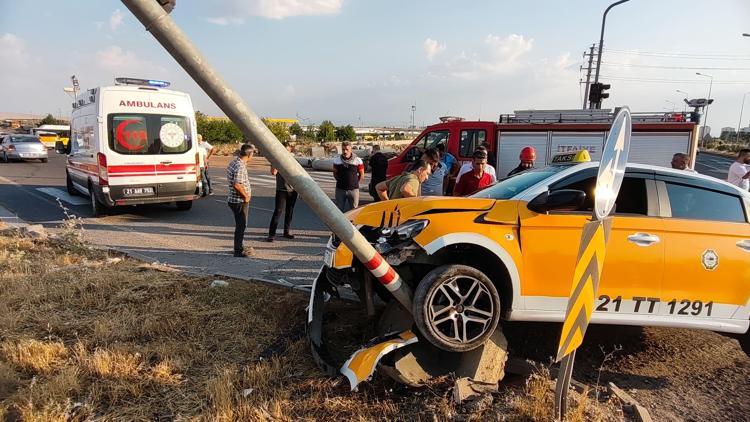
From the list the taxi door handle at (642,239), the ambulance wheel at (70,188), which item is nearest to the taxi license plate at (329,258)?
the taxi door handle at (642,239)

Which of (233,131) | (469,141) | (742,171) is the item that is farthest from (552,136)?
(233,131)

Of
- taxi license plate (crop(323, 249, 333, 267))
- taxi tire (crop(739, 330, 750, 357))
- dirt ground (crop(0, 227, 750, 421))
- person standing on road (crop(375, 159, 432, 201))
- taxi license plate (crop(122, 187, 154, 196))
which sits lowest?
dirt ground (crop(0, 227, 750, 421))

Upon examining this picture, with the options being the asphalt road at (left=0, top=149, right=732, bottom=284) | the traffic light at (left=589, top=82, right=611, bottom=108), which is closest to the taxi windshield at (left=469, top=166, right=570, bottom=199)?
the asphalt road at (left=0, top=149, right=732, bottom=284)

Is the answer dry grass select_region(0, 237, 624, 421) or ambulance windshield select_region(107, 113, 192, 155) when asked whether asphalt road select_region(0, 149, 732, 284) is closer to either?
dry grass select_region(0, 237, 624, 421)

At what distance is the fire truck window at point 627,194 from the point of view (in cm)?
376

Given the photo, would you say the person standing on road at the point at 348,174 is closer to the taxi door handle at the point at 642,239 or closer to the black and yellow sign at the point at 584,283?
the taxi door handle at the point at 642,239

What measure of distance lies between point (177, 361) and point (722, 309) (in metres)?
4.40

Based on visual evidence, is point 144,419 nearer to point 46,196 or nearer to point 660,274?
point 660,274

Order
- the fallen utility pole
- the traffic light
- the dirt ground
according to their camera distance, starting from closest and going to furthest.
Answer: the fallen utility pole
the dirt ground
the traffic light

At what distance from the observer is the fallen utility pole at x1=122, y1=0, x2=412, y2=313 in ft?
7.06

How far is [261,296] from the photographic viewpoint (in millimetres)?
4855

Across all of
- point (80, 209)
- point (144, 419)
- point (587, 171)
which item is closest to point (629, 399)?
point (587, 171)

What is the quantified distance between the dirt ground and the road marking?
748cm

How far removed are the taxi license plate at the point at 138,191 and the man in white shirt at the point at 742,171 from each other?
11.2m
